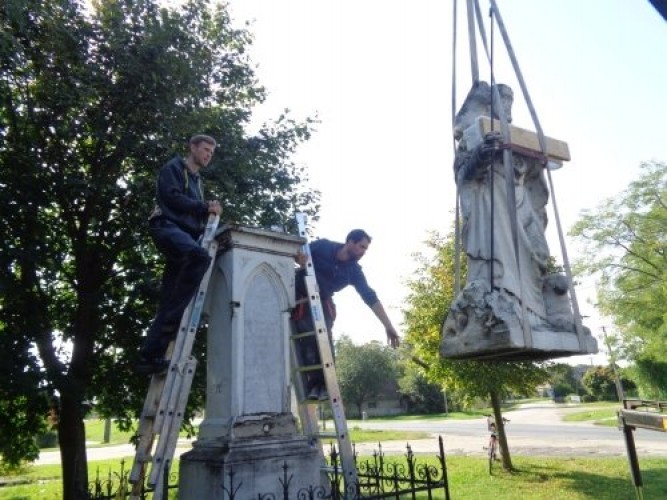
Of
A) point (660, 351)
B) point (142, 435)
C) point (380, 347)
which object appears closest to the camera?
point (142, 435)

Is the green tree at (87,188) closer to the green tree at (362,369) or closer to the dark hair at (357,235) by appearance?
the dark hair at (357,235)

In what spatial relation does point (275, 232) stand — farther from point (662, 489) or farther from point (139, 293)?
point (662, 489)

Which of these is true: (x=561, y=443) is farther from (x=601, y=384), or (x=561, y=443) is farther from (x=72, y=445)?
(x=601, y=384)

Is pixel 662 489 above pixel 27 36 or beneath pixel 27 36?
beneath

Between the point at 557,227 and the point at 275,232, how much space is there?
260 cm

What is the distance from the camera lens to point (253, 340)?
443 centimetres

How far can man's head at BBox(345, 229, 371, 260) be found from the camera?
5.52m

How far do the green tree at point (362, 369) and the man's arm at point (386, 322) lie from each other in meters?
60.8

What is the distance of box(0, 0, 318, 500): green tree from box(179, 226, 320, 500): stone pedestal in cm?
532

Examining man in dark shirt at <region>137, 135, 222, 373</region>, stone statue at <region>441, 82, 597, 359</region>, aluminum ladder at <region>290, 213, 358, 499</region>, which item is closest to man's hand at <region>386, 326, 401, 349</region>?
aluminum ladder at <region>290, 213, 358, 499</region>

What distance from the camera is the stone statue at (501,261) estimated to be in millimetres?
4152

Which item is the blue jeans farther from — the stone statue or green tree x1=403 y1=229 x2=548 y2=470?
green tree x1=403 y1=229 x2=548 y2=470

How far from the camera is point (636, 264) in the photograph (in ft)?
95.3

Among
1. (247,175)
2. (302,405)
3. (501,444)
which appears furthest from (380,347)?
(302,405)
